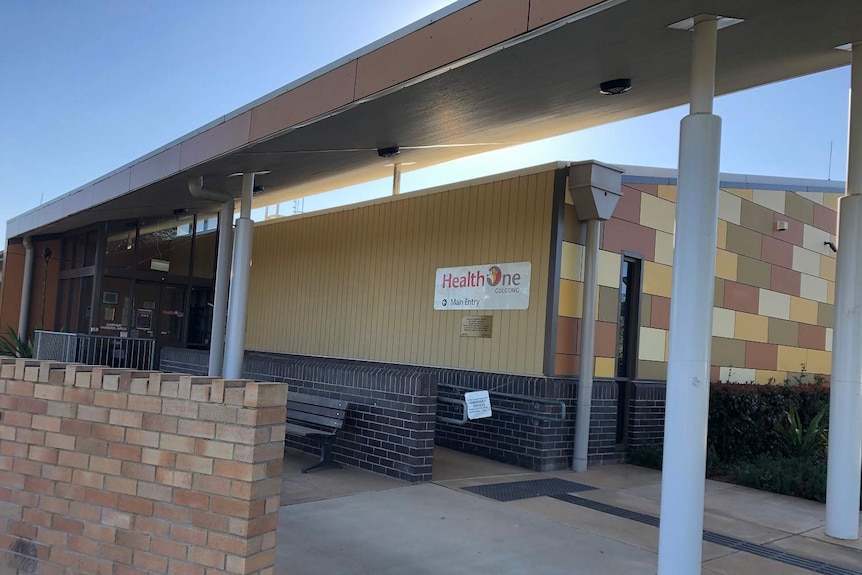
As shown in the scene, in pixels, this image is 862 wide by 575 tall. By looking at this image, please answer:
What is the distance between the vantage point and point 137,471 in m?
3.56

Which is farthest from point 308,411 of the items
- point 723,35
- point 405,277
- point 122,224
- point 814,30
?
point 122,224

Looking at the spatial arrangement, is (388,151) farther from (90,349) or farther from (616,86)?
(90,349)

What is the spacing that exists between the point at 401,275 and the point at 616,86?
18.1ft

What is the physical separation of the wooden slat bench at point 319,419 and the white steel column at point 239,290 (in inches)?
65.0

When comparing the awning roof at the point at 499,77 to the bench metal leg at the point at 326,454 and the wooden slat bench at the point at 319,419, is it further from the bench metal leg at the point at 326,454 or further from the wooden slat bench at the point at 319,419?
the bench metal leg at the point at 326,454

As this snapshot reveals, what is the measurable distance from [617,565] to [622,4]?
3.85 m

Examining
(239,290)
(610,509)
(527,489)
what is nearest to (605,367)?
(527,489)

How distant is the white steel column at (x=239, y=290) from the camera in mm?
9539

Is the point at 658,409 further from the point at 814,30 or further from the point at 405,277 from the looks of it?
the point at 814,30

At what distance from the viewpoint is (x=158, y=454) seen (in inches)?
138

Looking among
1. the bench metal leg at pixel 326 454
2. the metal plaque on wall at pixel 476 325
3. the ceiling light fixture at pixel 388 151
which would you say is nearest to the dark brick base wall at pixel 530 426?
the metal plaque on wall at pixel 476 325

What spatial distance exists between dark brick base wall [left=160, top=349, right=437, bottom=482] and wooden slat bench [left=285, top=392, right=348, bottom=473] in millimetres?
198

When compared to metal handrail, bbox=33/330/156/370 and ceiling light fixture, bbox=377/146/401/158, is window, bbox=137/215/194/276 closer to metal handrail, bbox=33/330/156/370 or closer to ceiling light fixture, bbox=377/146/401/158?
metal handrail, bbox=33/330/156/370

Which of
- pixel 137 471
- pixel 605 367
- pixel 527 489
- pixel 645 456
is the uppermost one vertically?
pixel 605 367
